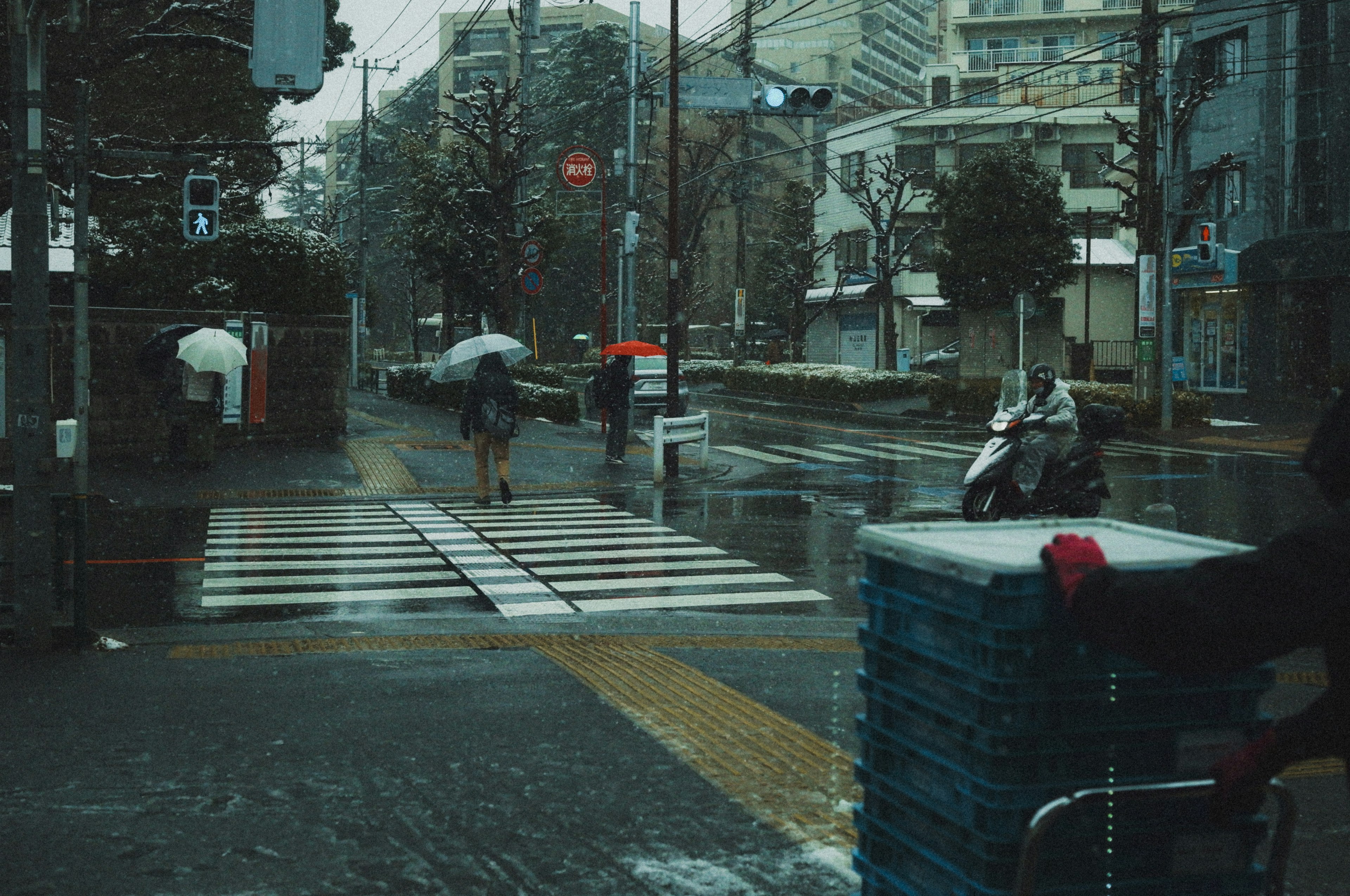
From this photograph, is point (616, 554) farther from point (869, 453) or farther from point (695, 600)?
point (869, 453)

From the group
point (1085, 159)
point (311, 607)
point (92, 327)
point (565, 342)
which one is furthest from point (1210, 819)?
point (565, 342)

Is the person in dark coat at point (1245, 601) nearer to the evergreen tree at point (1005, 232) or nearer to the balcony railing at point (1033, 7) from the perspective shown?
the evergreen tree at point (1005, 232)

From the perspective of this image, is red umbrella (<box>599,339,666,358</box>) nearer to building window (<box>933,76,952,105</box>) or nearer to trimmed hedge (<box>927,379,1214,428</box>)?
trimmed hedge (<box>927,379,1214,428</box>)

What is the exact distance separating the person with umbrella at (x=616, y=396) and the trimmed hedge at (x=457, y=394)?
323cm

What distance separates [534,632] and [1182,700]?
6.39m

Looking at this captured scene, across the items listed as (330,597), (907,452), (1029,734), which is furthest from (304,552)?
(907,452)

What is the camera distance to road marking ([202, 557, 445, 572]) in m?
11.7

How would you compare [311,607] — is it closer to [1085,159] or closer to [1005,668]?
[1005,668]

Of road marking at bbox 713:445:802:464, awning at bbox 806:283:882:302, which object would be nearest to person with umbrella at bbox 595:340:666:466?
road marking at bbox 713:445:802:464

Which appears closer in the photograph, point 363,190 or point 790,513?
point 790,513

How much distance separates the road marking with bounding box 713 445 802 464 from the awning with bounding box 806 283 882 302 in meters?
25.6

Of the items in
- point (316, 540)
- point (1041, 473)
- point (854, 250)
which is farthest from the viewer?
point (854, 250)

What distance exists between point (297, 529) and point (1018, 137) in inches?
2030

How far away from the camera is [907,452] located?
24109 millimetres
